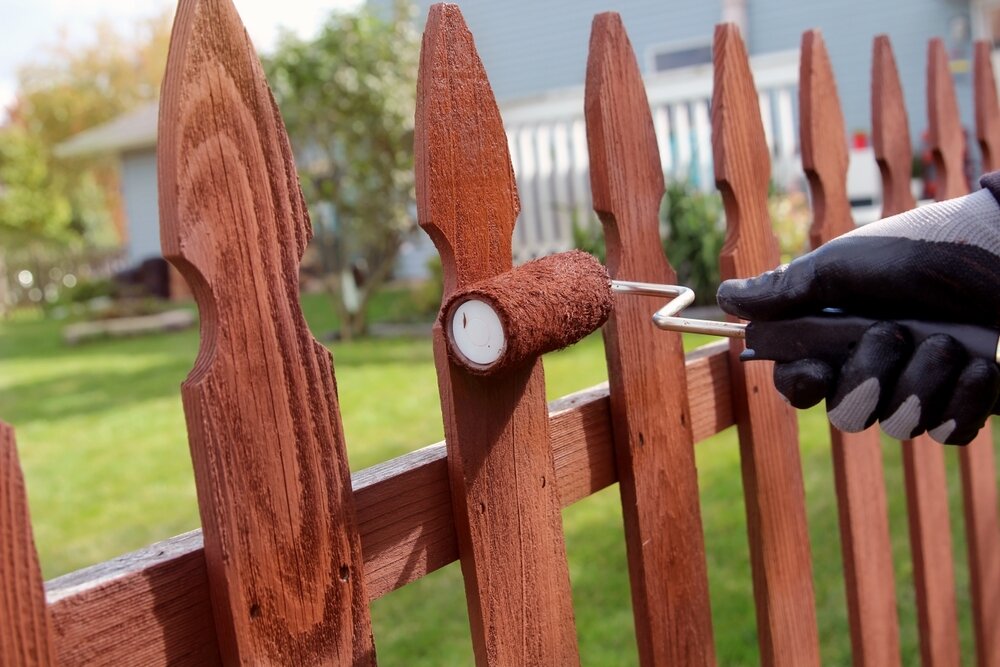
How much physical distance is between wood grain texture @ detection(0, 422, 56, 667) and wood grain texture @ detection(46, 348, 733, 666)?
2 centimetres

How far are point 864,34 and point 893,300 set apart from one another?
36.0 feet

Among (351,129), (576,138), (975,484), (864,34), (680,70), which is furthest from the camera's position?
(864,34)

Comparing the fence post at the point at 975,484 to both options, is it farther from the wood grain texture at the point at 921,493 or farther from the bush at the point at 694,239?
the bush at the point at 694,239

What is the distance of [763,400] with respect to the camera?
61.1 inches

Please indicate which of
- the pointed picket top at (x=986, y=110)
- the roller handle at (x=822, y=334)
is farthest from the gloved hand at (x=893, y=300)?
the pointed picket top at (x=986, y=110)

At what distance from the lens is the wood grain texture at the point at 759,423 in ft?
4.94

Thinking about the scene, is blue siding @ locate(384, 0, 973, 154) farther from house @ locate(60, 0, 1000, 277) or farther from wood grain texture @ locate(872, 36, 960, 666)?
wood grain texture @ locate(872, 36, 960, 666)

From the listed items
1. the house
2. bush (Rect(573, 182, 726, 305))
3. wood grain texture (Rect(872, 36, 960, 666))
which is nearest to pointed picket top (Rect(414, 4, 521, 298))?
wood grain texture (Rect(872, 36, 960, 666))

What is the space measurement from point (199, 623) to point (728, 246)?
96 cm

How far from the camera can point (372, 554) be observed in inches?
39.5

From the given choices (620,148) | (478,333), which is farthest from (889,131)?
(478,333)

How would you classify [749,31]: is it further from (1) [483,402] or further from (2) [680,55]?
(1) [483,402]

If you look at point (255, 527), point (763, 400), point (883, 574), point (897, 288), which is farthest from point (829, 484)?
point (255, 527)

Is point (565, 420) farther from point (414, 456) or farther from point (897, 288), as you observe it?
point (897, 288)
